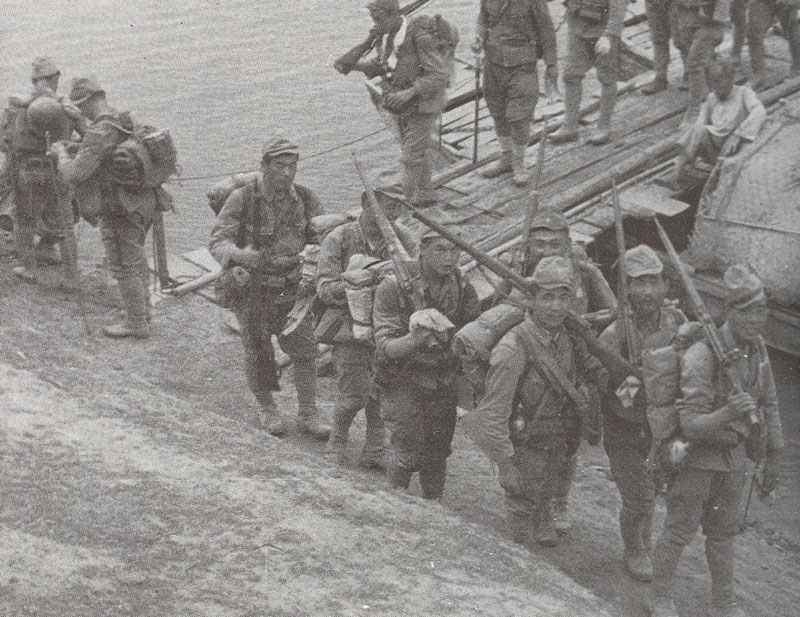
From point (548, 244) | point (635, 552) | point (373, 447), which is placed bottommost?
point (635, 552)

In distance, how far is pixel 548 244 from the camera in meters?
7.11

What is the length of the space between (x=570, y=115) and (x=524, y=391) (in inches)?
233

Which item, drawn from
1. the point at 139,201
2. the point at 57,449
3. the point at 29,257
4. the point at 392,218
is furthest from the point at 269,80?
the point at 57,449

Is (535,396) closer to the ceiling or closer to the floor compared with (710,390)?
closer to the floor

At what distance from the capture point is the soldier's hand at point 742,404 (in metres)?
6.03

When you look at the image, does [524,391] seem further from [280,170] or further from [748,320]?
[280,170]

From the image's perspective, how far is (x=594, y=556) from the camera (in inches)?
296

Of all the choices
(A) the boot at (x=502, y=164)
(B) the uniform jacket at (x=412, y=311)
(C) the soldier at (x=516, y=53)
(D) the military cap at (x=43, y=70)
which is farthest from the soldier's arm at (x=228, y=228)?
(A) the boot at (x=502, y=164)

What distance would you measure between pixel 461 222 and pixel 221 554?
5.76 m

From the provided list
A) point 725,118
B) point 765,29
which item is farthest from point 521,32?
point 765,29

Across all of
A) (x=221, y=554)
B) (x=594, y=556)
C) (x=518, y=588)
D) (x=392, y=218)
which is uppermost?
(x=392, y=218)

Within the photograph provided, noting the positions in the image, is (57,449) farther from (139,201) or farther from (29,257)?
(29,257)

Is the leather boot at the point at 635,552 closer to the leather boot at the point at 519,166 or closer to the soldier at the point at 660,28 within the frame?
the leather boot at the point at 519,166

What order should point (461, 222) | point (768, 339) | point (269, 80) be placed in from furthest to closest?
point (269, 80)
point (461, 222)
point (768, 339)
